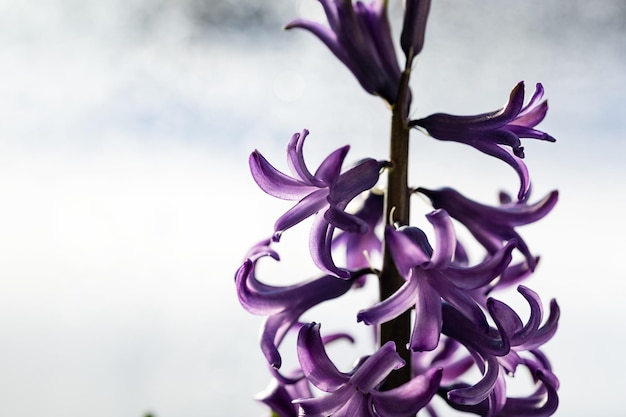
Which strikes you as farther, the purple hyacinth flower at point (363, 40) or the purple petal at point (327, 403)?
the purple hyacinth flower at point (363, 40)

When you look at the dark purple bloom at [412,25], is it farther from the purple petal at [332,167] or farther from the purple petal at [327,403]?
the purple petal at [327,403]

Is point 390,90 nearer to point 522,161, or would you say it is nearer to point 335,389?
point 522,161

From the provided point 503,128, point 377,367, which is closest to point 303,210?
point 377,367

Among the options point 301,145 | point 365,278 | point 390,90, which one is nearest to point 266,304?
point 365,278

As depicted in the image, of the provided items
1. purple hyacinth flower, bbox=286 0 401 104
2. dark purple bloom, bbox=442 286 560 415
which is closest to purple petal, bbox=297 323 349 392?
dark purple bloom, bbox=442 286 560 415

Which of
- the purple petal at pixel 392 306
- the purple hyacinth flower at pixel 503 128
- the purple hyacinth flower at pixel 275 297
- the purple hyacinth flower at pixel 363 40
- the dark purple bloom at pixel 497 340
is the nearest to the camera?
the purple petal at pixel 392 306

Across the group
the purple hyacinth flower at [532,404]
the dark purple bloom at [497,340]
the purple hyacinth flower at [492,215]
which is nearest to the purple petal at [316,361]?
the dark purple bloom at [497,340]

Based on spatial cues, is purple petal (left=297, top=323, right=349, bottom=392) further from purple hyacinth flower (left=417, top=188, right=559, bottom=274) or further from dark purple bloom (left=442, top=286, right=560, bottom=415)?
purple hyacinth flower (left=417, top=188, right=559, bottom=274)

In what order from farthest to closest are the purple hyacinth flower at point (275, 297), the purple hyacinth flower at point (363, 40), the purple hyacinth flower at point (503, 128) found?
1. the purple hyacinth flower at point (363, 40)
2. the purple hyacinth flower at point (275, 297)
3. the purple hyacinth flower at point (503, 128)
